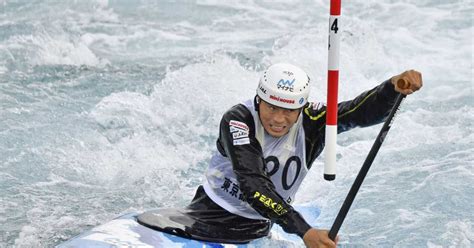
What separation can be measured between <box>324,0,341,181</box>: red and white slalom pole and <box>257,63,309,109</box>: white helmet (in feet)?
0.52

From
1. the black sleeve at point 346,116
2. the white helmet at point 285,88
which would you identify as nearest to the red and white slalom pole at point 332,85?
the white helmet at point 285,88

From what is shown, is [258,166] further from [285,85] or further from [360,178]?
[360,178]

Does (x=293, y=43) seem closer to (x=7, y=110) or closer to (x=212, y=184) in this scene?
(x=7, y=110)

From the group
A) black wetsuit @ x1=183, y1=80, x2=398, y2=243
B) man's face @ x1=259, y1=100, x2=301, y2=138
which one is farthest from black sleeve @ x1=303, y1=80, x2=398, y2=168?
man's face @ x1=259, y1=100, x2=301, y2=138

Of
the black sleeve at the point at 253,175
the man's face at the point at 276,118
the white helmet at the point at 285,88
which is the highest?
the white helmet at the point at 285,88

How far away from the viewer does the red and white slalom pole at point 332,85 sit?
14.3 ft

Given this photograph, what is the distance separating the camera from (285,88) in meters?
4.44

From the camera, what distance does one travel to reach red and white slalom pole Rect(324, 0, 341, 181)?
4.36 meters

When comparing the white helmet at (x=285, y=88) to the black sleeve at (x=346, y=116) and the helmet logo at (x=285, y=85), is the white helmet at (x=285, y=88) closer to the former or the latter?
the helmet logo at (x=285, y=85)

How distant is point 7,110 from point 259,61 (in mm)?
3083

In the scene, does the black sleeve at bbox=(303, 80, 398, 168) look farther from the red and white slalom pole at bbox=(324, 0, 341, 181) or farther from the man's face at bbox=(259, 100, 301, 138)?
the red and white slalom pole at bbox=(324, 0, 341, 181)

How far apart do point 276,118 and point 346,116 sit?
440 millimetres

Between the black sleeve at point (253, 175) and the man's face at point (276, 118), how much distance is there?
0.26 ft

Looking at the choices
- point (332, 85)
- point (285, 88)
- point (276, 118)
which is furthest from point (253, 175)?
point (332, 85)
